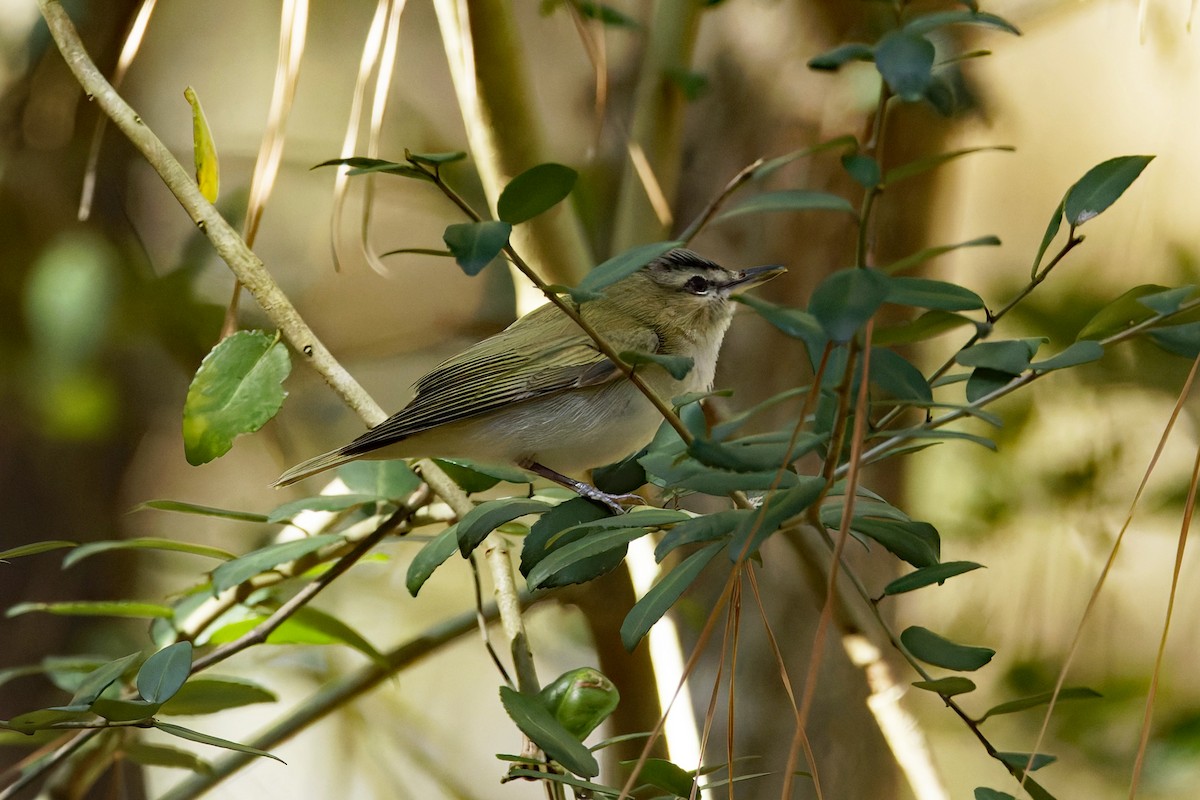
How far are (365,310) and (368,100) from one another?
25.4 inches

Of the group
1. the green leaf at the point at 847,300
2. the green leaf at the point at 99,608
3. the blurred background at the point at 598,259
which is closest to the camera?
the green leaf at the point at 847,300

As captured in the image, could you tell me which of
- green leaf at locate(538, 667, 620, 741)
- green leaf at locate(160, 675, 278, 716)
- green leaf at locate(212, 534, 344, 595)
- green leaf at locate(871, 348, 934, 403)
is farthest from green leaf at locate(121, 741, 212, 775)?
green leaf at locate(871, 348, 934, 403)

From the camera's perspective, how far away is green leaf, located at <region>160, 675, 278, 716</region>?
114 cm

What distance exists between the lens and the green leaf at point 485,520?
796mm

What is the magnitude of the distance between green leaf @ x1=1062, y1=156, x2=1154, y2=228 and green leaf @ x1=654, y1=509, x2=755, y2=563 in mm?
290

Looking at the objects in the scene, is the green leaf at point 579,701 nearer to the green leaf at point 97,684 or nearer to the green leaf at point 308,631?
the green leaf at point 97,684

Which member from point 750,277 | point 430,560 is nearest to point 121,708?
point 430,560

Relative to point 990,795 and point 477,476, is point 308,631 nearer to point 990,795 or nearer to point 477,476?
point 477,476

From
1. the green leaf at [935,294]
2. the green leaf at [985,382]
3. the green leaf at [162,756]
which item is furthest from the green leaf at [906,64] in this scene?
the green leaf at [162,756]

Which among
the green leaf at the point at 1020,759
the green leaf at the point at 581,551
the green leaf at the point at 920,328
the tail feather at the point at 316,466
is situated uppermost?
the tail feather at the point at 316,466

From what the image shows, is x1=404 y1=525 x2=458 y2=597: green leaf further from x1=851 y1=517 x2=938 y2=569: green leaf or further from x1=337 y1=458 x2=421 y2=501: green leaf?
x1=851 y1=517 x2=938 y2=569: green leaf

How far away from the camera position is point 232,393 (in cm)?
96

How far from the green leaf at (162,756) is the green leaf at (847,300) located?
3.61ft

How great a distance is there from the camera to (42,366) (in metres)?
2.17
